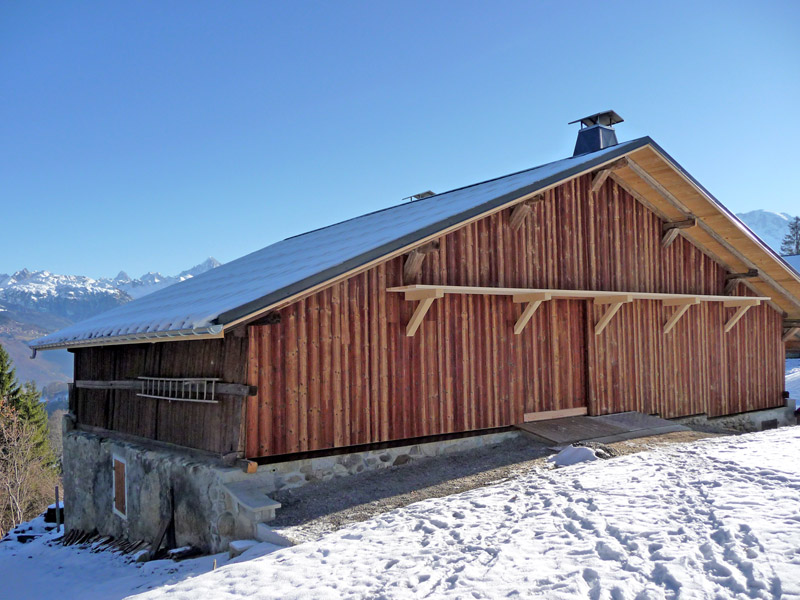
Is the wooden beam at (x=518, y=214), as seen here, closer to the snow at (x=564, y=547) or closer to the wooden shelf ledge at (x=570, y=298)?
the wooden shelf ledge at (x=570, y=298)

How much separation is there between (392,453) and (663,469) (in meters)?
3.23

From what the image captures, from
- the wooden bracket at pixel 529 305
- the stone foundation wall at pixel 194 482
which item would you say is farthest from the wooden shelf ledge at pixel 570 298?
the stone foundation wall at pixel 194 482

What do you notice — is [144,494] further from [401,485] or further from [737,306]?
[737,306]

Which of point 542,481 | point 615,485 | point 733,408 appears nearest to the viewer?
point 615,485

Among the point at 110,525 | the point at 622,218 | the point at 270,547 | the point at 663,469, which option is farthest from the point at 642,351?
the point at 110,525

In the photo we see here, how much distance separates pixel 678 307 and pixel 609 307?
2.02 meters

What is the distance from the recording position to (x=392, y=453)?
8.21 meters

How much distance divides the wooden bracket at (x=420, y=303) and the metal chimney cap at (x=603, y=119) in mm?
7317

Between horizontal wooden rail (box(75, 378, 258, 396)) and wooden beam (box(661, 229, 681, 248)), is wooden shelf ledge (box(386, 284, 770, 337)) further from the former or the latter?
horizontal wooden rail (box(75, 378, 258, 396))

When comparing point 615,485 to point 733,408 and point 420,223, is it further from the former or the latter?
point 733,408

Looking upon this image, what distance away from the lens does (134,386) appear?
32.0ft

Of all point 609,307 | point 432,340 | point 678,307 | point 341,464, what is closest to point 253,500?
point 341,464

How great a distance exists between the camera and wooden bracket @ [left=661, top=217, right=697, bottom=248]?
11.6 meters

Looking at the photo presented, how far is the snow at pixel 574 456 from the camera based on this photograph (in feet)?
25.5
